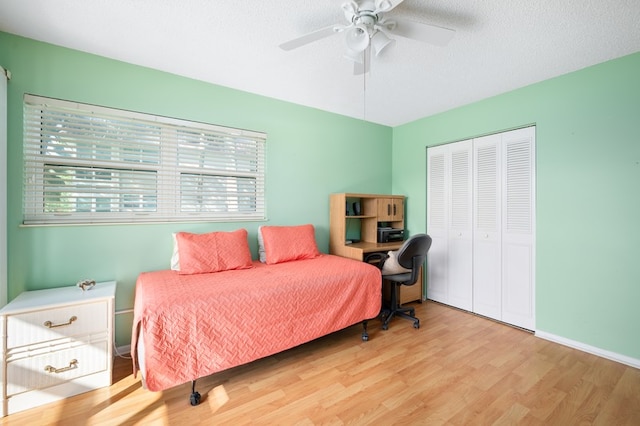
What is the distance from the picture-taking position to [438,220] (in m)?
3.73

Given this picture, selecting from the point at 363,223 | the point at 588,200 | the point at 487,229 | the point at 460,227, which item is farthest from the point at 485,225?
the point at 363,223

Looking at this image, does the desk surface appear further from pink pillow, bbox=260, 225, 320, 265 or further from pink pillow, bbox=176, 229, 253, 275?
pink pillow, bbox=176, 229, 253, 275

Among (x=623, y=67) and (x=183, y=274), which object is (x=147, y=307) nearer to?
(x=183, y=274)

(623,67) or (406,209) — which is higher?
(623,67)

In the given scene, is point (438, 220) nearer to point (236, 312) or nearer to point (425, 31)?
point (425, 31)

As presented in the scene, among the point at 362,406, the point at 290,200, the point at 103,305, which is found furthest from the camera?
the point at 290,200

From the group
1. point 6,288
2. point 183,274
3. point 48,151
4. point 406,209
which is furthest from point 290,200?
point 6,288

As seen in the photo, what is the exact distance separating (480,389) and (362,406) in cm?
89

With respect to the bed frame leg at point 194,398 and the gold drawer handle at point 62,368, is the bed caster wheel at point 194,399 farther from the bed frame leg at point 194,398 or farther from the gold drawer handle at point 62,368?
the gold drawer handle at point 62,368

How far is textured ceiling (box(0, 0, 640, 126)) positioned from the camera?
1748mm

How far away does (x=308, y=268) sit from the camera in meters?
2.59

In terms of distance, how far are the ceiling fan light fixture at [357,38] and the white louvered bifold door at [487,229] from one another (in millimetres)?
2223

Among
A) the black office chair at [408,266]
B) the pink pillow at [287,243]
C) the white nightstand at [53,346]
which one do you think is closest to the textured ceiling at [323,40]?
the pink pillow at [287,243]

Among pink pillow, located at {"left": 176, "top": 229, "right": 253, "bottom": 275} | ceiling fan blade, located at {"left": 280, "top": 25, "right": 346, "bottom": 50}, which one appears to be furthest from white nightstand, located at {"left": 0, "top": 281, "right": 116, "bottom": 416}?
ceiling fan blade, located at {"left": 280, "top": 25, "right": 346, "bottom": 50}
